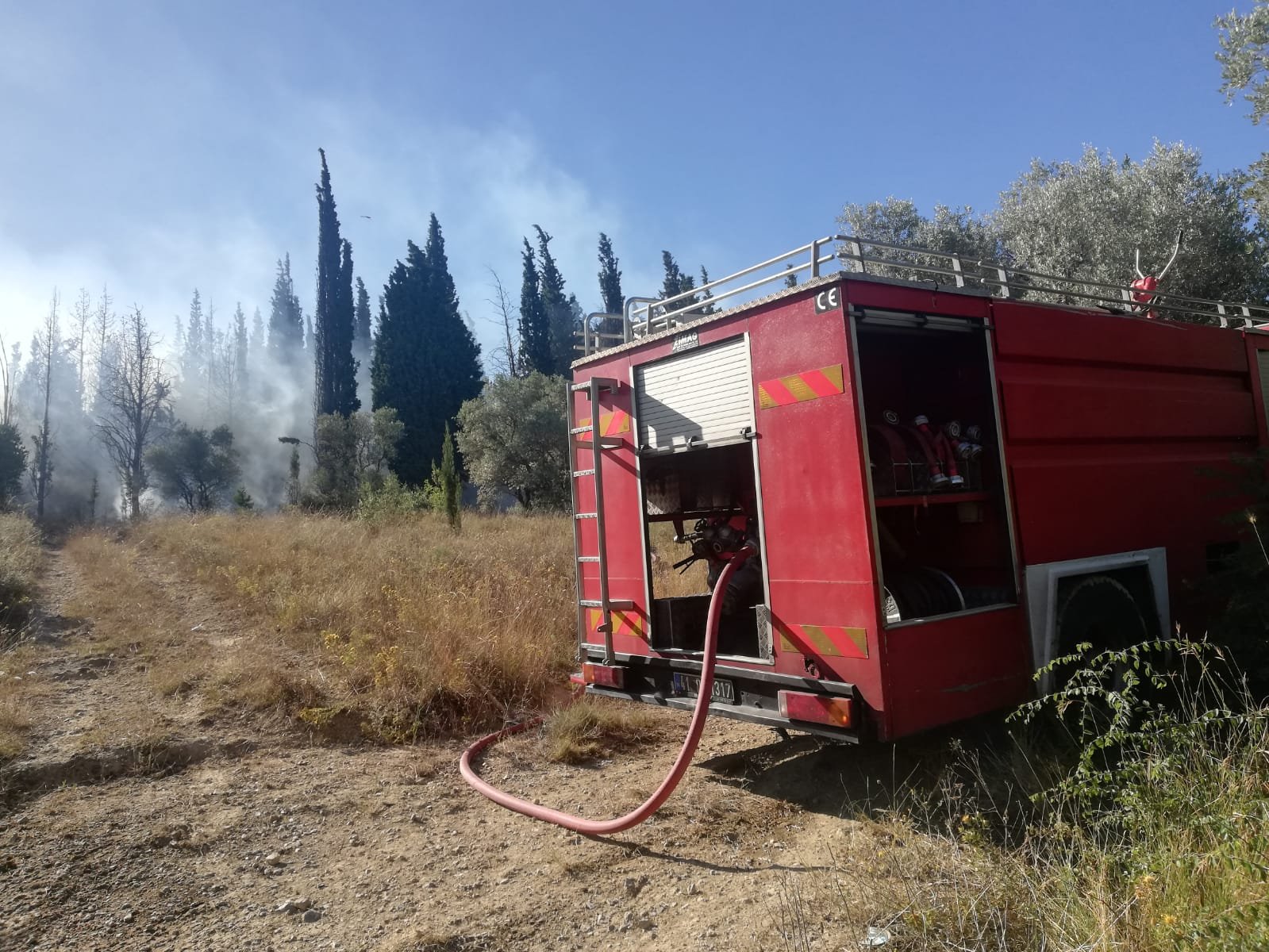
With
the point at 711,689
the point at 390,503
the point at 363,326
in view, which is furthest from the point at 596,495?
the point at 363,326

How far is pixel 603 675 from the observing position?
17.3 feet

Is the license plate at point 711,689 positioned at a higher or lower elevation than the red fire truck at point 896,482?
lower

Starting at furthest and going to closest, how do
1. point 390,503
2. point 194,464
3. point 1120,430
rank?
1. point 194,464
2. point 390,503
3. point 1120,430

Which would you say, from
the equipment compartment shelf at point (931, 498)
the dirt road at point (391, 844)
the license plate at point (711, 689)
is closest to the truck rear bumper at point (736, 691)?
the license plate at point (711, 689)

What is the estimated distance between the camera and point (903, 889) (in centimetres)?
291

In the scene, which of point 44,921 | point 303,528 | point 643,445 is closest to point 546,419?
point 303,528

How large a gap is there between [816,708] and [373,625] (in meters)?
4.97

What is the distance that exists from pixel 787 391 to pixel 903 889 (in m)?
2.42

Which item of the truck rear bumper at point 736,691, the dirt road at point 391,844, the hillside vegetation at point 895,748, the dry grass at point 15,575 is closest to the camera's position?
the hillside vegetation at point 895,748

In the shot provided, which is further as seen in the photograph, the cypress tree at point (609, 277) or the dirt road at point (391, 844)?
the cypress tree at point (609, 277)

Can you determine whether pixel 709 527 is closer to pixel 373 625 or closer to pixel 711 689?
pixel 711 689

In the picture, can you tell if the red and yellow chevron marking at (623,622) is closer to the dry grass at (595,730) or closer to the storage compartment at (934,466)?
the dry grass at (595,730)

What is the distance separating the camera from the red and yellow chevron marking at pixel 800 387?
160 inches

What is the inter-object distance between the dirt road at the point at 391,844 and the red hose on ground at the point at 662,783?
10cm
